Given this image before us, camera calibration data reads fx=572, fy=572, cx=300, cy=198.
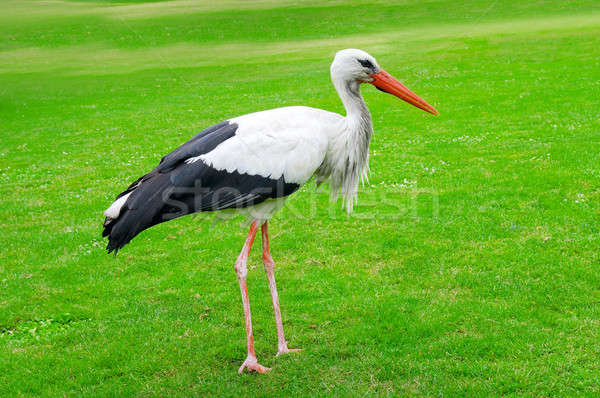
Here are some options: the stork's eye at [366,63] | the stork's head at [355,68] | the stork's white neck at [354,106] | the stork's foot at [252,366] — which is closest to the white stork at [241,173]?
the stork's foot at [252,366]

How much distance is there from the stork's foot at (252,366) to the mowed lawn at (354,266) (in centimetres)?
11

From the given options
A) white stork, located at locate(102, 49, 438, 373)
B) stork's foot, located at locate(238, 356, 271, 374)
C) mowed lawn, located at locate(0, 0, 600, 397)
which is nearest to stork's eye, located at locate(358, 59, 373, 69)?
white stork, located at locate(102, 49, 438, 373)

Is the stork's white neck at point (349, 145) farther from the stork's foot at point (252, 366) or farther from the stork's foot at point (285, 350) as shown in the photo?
the stork's foot at point (252, 366)

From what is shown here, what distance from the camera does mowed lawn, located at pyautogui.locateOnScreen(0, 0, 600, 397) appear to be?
17.8 feet

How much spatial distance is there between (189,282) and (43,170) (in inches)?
316

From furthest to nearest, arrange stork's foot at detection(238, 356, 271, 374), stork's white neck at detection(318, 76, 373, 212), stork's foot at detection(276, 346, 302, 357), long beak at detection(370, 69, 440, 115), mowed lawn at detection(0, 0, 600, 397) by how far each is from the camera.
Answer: long beak at detection(370, 69, 440, 115) < stork's white neck at detection(318, 76, 373, 212) < stork's foot at detection(276, 346, 302, 357) < stork's foot at detection(238, 356, 271, 374) < mowed lawn at detection(0, 0, 600, 397)

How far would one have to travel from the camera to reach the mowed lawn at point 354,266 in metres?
5.43

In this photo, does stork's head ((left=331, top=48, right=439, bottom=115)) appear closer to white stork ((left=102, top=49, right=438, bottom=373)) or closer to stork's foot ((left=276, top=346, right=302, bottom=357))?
white stork ((left=102, top=49, right=438, bottom=373))

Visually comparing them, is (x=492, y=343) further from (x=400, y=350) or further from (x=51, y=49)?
(x=51, y=49)

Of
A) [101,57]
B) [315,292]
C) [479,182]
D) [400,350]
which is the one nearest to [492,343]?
[400,350]

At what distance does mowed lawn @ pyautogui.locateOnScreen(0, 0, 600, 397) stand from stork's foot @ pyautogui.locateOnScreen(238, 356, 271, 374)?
11cm

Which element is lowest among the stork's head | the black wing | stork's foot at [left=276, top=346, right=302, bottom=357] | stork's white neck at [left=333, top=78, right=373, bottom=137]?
stork's foot at [left=276, top=346, right=302, bottom=357]

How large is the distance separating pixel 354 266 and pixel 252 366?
243 centimetres

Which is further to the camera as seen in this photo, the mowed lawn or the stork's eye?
the stork's eye
